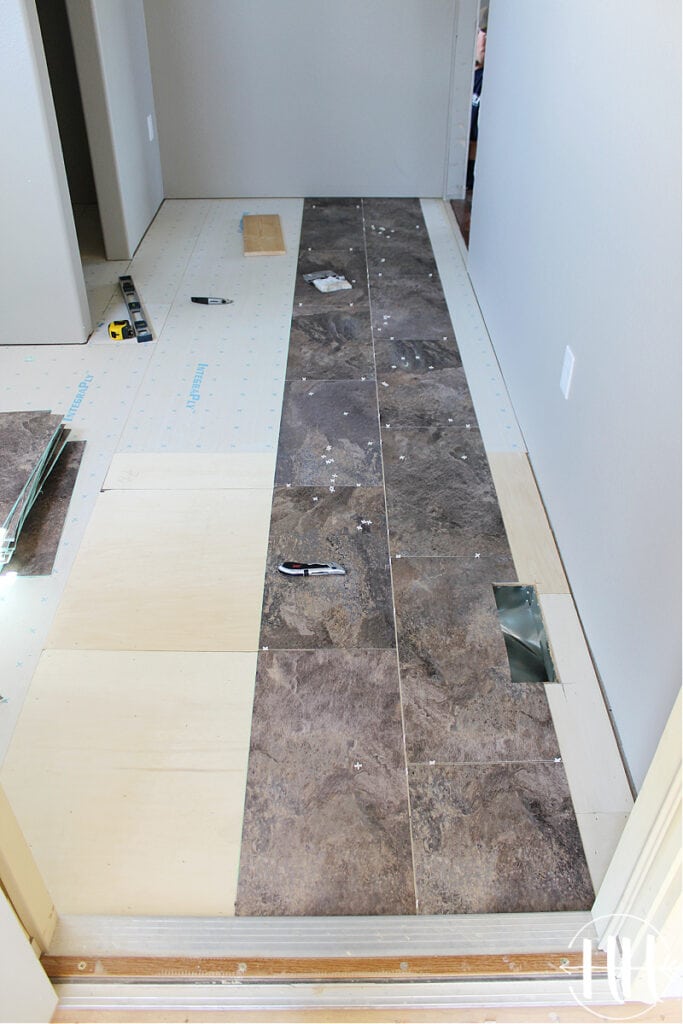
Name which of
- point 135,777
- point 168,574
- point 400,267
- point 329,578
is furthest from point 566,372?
point 400,267

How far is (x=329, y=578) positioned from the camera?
2357mm

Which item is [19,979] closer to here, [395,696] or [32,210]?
[395,696]

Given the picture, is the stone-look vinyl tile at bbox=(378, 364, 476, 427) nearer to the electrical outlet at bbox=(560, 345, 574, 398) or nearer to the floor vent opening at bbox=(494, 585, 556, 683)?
the electrical outlet at bbox=(560, 345, 574, 398)

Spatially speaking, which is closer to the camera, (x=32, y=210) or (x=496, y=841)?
(x=496, y=841)

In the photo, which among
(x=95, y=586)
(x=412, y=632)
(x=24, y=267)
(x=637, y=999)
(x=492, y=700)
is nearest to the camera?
(x=637, y=999)

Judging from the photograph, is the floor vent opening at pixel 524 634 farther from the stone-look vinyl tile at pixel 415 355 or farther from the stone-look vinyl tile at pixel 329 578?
the stone-look vinyl tile at pixel 415 355

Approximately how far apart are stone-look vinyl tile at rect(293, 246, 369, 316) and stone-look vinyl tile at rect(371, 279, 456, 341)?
10 centimetres

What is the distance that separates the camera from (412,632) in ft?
7.16

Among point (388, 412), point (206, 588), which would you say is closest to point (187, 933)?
point (206, 588)

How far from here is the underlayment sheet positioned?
1634mm

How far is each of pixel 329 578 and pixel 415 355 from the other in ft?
5.05

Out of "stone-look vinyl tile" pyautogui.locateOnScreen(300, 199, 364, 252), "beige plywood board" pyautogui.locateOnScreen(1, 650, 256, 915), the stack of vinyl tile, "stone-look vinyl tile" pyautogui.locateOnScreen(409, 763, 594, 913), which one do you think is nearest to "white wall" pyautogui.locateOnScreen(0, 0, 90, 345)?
the stack of vinyl tile

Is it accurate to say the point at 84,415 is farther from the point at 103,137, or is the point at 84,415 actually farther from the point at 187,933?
the point at 187,933

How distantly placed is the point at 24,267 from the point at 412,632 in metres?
2.40
